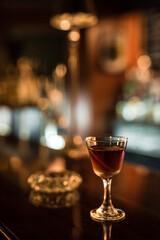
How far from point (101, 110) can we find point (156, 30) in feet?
4.58

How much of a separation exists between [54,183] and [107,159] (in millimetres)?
285

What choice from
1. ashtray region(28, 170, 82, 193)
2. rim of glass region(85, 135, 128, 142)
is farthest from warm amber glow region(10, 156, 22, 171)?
rim of glass region(85, 135, 128, 142)

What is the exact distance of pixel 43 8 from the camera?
4812 mm

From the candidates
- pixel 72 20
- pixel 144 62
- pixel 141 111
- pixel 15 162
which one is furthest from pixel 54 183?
pixel 144 62

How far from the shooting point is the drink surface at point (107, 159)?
78 centimetres

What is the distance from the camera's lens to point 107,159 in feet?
2.58

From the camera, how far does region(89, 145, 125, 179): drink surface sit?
0.78 meters

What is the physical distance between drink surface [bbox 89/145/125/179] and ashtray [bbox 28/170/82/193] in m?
0.22

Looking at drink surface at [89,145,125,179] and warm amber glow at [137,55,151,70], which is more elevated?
warm amber glow at [137,55,151,70]

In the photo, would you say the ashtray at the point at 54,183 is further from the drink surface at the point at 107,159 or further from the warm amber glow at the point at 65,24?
the warm amber glow at the point at 65,24

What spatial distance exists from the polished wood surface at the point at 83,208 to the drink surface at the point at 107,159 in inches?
4.4

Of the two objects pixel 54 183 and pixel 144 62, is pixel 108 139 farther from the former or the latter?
pixel 144 62

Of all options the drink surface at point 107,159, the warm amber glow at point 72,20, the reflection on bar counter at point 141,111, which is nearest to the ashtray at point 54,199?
the drink surface at point 107,159

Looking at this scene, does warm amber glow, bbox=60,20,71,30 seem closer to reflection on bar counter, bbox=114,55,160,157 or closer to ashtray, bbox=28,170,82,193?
ashtray, bbox=28,170,82,193
